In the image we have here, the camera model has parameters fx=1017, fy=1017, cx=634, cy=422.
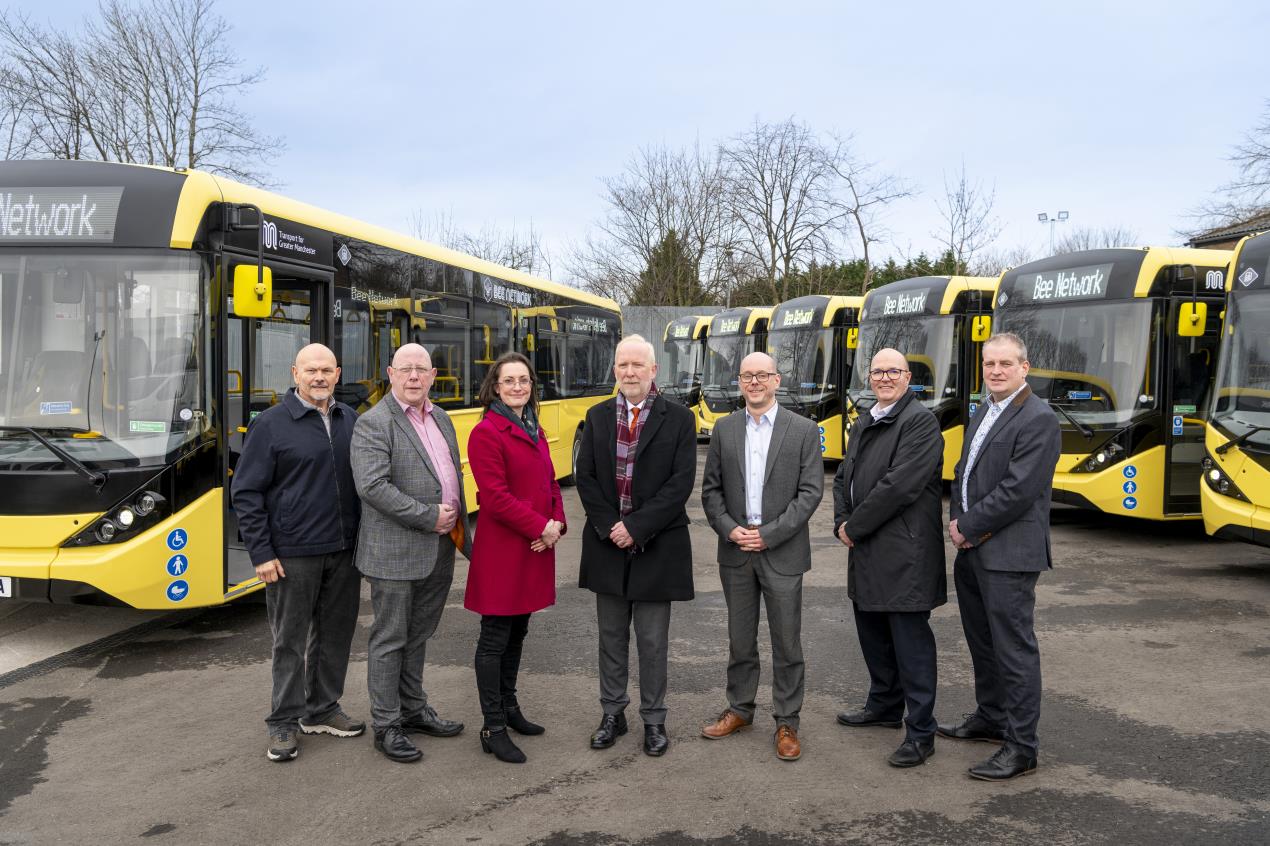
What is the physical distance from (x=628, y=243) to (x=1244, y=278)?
99.0ft

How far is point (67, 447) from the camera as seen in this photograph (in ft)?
18.6

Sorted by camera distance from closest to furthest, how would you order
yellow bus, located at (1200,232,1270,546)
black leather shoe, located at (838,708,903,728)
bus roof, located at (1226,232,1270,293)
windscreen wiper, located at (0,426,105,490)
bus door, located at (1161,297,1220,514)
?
black leather shoe, located at (838,708,903,728)
windscreen wiper, located at (0,426,105,490)
yellow bus, located at (1200,232,1270,546)
bus roof, located at (1226,232,1270,293)
bus door, located at (1161,297,1220,514)

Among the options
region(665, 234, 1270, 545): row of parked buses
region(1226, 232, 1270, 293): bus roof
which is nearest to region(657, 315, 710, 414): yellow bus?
region(665, 234, 1270, 545): row of parked buses

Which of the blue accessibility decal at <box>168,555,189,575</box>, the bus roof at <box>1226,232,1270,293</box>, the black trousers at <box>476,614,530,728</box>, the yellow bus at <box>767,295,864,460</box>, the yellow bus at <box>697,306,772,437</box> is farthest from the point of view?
the yellow bus at <box>697,306,772,437</box>

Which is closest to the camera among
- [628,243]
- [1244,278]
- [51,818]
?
[51,818]

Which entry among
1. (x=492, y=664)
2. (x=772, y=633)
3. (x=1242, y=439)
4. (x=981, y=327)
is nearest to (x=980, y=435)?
(x=772, y=633)

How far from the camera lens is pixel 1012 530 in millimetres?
4309

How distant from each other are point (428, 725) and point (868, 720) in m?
2.09

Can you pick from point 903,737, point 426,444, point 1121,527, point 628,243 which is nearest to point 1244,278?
point 1121,527

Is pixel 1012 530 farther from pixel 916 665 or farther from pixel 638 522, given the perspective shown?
pixel 638 522

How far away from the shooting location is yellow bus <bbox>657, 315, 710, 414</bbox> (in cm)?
2327

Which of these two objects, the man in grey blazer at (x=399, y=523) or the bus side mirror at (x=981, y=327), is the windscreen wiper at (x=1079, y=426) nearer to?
the bus side mirror at (x=981, y=327)

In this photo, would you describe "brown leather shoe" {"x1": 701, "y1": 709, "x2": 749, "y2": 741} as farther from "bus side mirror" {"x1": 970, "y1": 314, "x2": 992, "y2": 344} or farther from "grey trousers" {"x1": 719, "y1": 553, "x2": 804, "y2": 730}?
"bus side mirror" {"x1": 970, "y1": 314, "x2": 992, "y2": 344}

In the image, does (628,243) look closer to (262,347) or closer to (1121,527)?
(1121,527)
